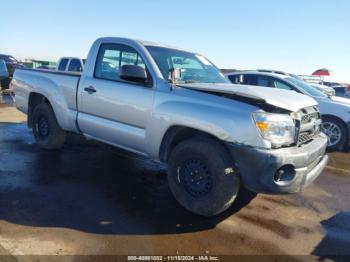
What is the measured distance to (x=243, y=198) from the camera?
4887 mm

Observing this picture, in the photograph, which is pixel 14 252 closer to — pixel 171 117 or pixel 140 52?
pixel 171 117

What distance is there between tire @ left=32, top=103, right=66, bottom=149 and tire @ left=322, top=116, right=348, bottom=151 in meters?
5.69

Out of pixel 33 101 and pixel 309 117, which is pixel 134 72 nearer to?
pixel 309 117

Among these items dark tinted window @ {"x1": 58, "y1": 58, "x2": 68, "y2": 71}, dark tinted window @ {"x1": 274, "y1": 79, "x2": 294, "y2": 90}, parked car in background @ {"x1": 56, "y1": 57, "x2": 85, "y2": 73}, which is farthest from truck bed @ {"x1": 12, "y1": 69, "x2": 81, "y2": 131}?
dark tinted window @ {"x1": 58, "y1": 58, "x2": 68, "y2": 71}

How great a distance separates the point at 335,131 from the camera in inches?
328

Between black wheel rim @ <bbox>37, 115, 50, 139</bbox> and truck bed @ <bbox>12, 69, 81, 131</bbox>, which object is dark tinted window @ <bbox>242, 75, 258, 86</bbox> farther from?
black wheel rim @ <bbox>37, 115, 50, 139</bbox>

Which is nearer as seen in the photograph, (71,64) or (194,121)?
(194,121)

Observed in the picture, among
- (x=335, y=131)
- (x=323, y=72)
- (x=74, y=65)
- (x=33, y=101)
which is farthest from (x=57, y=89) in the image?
(x=323, y=72)

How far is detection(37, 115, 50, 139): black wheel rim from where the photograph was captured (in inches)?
258

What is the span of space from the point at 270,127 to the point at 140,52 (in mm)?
2081

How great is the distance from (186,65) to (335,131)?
4712 mm

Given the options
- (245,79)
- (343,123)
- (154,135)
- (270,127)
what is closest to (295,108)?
(270,127)

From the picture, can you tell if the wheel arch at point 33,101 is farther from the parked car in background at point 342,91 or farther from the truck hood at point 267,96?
the parked car in background at point 342,91

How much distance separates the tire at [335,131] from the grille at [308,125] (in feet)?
12.4
